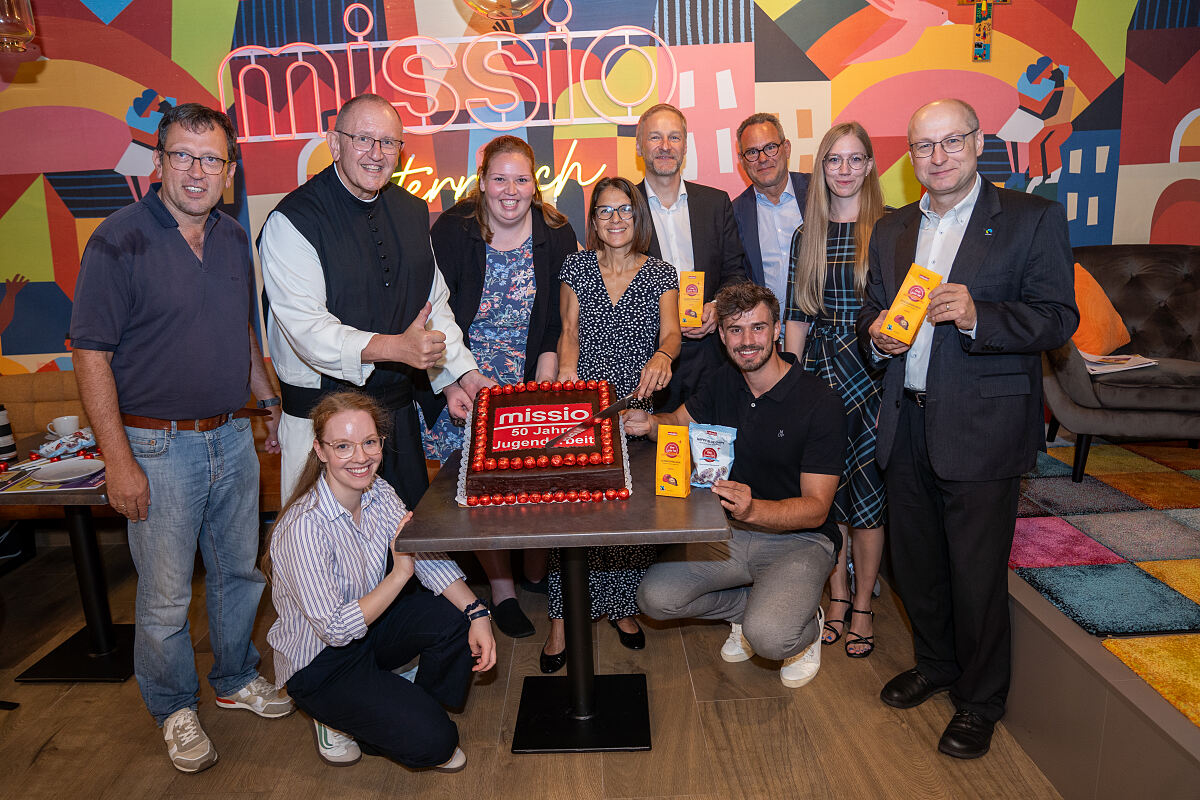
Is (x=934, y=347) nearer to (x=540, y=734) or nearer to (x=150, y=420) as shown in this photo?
(x=540, y=734)

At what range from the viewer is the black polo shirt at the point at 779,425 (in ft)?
9.51

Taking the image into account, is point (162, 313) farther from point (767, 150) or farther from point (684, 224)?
point (767, 150)

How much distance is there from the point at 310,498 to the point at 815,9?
3.84 m

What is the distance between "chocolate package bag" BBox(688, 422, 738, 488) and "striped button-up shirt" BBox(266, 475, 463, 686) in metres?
0.90

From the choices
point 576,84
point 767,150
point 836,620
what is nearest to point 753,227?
point 767,150

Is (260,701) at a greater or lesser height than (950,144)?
lesser

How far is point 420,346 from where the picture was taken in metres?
2.58

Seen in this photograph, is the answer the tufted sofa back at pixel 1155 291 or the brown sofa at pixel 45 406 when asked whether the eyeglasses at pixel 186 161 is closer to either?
the brown sofa at pixel 45 406

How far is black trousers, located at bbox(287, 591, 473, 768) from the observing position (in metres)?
2.56

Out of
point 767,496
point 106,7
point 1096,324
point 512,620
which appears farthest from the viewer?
point 106,7

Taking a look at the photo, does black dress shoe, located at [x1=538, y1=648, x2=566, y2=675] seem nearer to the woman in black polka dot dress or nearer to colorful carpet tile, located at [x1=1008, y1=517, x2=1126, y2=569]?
the woman in black polka dot dress

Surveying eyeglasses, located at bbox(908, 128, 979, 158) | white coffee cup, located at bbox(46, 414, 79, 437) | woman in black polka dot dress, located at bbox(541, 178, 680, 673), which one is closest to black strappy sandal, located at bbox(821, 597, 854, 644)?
woman in black polka dot dress, located at bbox(541, 178, 680, 673)

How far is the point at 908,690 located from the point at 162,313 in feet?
9.35

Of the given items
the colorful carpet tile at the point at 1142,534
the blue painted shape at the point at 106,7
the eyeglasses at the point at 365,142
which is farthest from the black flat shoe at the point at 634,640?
the blue painted shape at the point at 106,7
